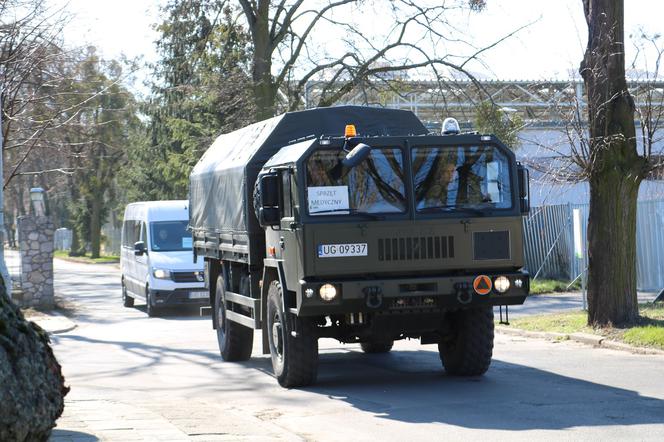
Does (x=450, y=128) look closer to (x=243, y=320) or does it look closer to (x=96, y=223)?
(x=243, y=320)

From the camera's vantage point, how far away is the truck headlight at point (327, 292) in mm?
11398

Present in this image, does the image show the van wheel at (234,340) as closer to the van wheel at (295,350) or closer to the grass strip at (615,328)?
the van wheel at (295,350)

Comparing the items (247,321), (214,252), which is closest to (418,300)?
(247,321)

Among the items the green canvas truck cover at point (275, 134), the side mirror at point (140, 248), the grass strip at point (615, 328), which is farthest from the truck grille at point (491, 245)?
the side mirror at point (140, 248)

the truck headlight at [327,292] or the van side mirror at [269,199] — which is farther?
the van side mirror at [269,199]

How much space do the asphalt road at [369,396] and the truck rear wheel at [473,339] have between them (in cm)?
18

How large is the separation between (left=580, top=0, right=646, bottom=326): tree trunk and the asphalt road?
1.14 metres

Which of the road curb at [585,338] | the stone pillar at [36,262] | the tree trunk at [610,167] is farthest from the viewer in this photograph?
the stone pillar at [36,262]

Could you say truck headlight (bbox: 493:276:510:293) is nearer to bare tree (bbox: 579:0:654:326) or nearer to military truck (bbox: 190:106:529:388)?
military truck (bbox: 190:106:529:388)

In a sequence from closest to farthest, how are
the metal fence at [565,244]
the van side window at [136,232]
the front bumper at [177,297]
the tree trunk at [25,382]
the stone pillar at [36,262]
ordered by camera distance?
the tree trunk at [25,382] → the metal fence at [565,244] → the front bumper at [177,297] → the van side window at [136,232] → the stone pillar at [36,262]

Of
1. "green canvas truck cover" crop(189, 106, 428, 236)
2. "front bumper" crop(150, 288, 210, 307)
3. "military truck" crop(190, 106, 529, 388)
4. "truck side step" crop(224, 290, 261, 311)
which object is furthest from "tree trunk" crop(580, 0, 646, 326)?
"front bumper" crop(150, 288, 210, 307)

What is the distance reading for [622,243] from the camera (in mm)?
16391

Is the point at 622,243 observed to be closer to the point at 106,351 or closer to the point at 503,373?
the point at 503,373

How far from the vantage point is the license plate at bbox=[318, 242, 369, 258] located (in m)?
11.4
